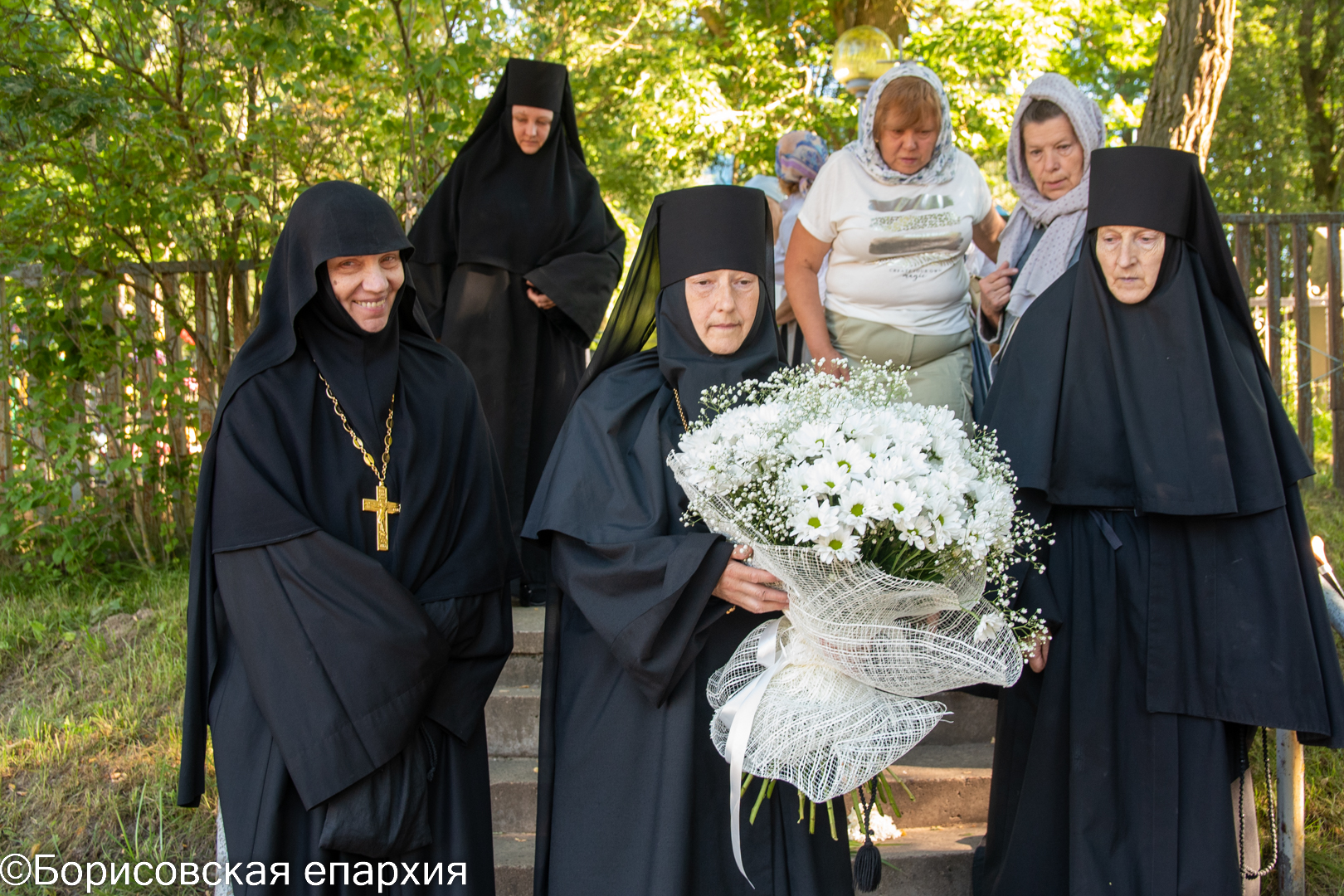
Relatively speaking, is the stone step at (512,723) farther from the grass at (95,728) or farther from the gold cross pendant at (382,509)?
the gold cross pendant at (382,509)

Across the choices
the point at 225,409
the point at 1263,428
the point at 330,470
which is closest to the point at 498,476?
the point at 330,470

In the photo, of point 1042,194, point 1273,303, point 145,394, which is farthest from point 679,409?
point 1273,303

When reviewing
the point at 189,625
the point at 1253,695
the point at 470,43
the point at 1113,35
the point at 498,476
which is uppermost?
the point at 1113,35

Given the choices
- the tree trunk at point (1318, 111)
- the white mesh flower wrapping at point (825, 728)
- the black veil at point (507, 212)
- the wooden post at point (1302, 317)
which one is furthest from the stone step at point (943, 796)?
the tree trunk at point (1318, 111)

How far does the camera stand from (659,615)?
2.47 m

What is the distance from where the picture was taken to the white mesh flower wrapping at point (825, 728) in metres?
2.22

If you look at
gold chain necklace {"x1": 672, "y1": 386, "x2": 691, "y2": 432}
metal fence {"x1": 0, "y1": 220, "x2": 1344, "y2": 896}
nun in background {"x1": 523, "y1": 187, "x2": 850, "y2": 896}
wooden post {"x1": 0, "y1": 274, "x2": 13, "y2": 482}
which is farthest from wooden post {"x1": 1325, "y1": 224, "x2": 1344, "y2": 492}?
wooden post {"x1": 0, "y1": 274, "x2": 13, "y2": 482}

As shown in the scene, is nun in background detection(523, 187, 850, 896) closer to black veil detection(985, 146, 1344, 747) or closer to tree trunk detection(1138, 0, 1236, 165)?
black veil detection(985, 146, 1344, 747)

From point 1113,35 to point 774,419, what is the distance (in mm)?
10491

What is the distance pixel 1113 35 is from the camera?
1067 centimetres

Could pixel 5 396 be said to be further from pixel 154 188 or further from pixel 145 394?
pixel 154 188

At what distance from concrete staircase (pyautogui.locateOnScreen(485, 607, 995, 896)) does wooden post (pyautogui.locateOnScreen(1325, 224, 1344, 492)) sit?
4.67 m

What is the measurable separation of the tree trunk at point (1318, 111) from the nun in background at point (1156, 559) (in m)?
14.0

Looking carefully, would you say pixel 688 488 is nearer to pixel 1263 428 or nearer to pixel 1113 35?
pixel 1263 428
